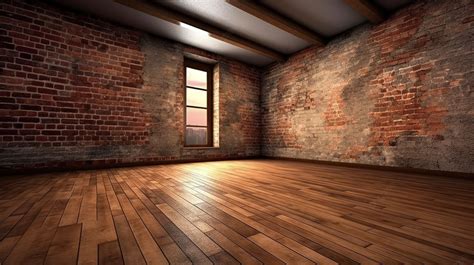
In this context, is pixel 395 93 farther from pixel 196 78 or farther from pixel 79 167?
pixel 79 167

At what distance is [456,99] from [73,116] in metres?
5.72

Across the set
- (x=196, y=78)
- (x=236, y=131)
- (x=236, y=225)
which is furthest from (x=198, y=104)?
(x=236, y=225)

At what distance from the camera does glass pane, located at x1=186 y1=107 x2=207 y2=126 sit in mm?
4971

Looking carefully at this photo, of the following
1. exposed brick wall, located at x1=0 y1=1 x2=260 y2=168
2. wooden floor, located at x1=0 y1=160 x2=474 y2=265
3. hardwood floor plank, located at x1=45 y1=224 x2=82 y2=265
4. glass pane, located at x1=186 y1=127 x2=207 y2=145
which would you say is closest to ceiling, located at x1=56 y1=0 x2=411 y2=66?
exposed brick wall, located at x1=0 y1=1 x2=260 y2=168

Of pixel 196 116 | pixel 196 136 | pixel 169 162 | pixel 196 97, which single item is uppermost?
pixel 196 97

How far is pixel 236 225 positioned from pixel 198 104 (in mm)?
4302

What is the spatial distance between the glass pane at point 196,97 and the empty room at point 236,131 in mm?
35

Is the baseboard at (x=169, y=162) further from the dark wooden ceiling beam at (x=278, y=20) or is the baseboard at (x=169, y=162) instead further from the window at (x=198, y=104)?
the dark wooden ceiling beam at (x=278, y=20)

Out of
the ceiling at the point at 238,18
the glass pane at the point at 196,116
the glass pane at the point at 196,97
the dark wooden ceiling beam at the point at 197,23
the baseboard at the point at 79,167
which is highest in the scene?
the ceiling at the point at 238,18

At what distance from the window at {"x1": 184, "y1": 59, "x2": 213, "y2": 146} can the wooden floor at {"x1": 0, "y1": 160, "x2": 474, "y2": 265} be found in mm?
3073

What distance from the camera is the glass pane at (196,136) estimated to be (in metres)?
4.98

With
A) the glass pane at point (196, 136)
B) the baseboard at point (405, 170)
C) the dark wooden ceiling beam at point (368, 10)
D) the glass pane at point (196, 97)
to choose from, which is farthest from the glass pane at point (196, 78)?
the dark wooden ceiling beam at point (368, 10)

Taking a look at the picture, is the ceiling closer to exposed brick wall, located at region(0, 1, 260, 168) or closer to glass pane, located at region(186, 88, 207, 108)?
exposed brick wall, located at region(0, 1, 260, 168)

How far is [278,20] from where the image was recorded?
3.58m
